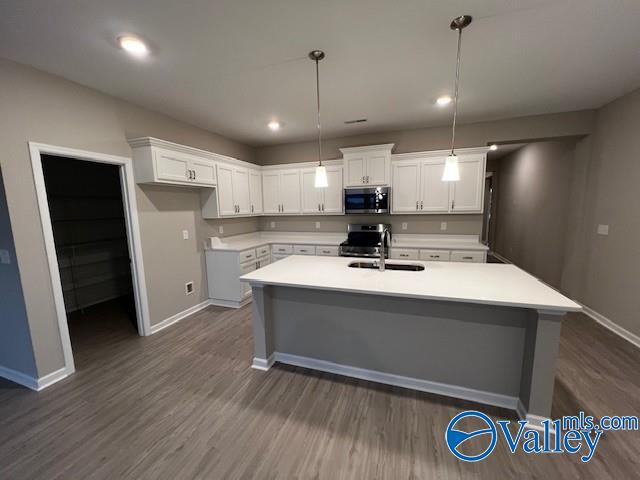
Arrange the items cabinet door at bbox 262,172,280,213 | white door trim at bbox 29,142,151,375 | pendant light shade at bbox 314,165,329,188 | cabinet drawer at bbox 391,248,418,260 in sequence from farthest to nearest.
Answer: cabinet door at bbox 262,172,280,213, cabinet drawer at bbox 391,248,418,260, pendant light shade at bbox 314,165,329,188, white door trim at bbox 29,142,151,375

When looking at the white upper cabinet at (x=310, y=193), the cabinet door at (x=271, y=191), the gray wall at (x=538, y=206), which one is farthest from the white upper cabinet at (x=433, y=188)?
the cabinet door at (x=271, y=191)

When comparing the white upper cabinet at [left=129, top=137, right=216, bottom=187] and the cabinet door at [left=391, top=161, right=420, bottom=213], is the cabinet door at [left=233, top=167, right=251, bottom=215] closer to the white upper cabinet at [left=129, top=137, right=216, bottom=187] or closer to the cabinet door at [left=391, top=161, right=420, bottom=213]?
the white upper cabinet at [left=129, top=137, right=216, bottom=187]

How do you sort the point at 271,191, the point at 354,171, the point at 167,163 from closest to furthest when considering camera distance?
the point at 167,163 → the point at 354,171 → the point at 271,191

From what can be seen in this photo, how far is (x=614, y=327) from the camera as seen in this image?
3021mm

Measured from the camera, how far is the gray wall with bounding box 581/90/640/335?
2811 millimetres

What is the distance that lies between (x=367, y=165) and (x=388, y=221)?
103 centimetres

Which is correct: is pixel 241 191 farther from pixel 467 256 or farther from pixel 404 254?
pixel 467 256

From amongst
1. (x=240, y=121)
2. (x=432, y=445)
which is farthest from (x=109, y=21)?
(x=432, y=445)

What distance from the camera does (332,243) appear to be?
4.35m

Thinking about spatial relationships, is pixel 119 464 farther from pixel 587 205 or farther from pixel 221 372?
pixel 587 205

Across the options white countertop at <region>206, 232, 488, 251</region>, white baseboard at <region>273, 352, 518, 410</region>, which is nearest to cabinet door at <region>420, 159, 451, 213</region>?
white countertop at <region>206, 232, 488, 251</region>

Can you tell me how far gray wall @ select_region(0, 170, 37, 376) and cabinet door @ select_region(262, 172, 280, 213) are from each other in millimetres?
3217

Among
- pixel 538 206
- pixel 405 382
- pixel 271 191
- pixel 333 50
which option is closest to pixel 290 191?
pixel 271 191

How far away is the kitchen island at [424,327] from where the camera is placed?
1.70 m
